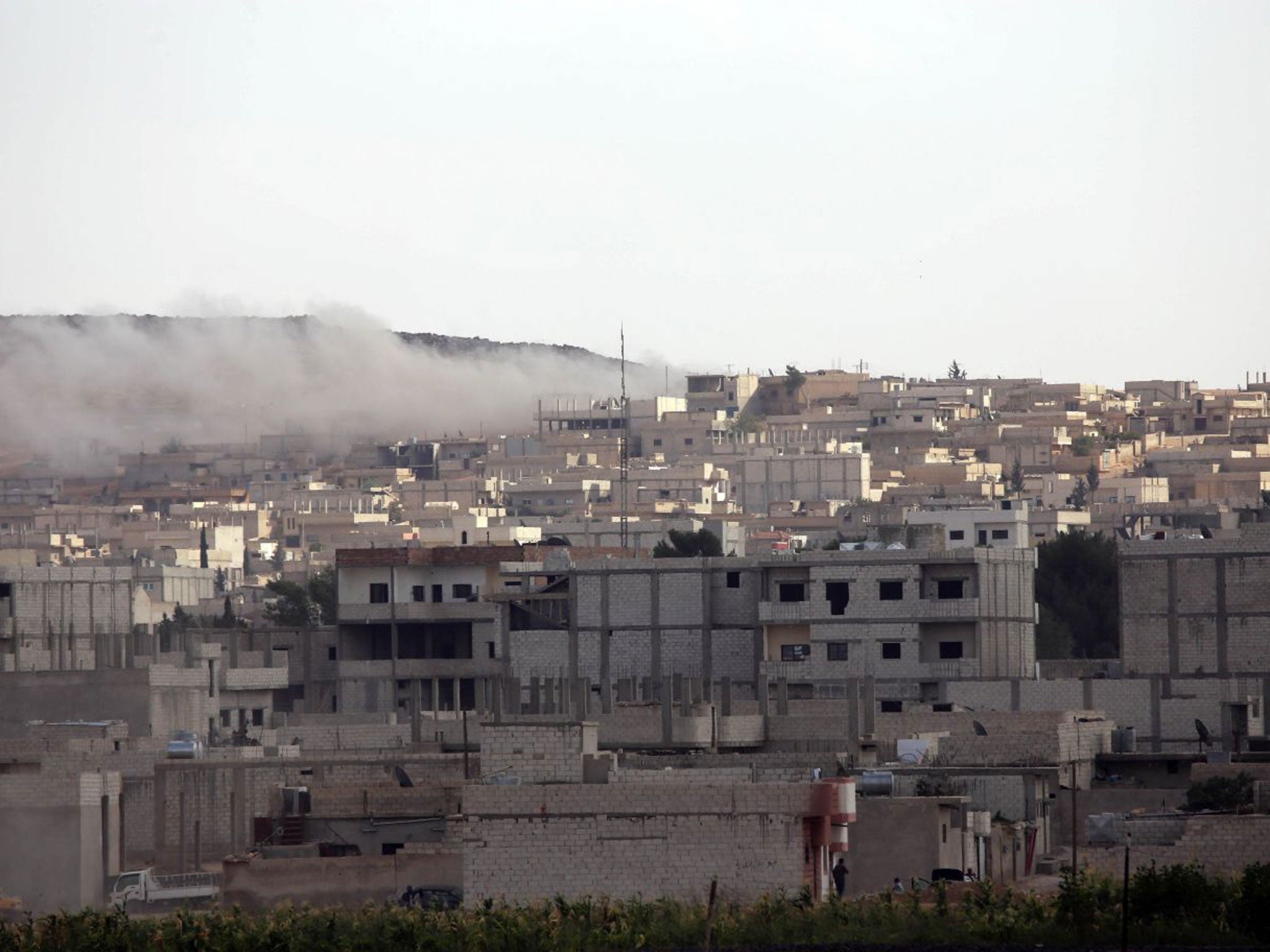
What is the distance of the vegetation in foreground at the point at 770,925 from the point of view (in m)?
25.8

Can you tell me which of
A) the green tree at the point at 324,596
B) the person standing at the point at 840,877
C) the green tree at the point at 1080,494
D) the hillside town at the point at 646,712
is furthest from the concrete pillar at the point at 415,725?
the green tree at the point at 1080,494

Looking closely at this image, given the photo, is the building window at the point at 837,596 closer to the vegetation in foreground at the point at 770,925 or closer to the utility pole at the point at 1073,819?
the utility pole at the point at 1073,819

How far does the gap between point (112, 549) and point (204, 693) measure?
9477 cm

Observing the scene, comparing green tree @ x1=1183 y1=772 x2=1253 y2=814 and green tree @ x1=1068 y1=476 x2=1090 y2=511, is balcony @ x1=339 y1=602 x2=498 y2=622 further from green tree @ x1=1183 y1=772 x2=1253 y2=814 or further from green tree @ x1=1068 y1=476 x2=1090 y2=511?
green tree @ x1=1068 y1=476 x2=1090 y2=511

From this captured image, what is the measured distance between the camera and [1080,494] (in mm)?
134500

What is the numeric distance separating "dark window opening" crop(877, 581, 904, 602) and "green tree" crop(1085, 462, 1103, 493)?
81.1m

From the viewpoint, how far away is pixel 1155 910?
86.6 ft

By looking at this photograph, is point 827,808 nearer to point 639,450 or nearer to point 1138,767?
point 1138,767

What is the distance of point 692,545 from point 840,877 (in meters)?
A: 55.7

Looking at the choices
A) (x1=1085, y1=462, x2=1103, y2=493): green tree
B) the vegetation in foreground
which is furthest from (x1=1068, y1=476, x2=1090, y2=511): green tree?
the vegetation in foreground

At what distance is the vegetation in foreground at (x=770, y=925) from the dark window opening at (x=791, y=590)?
1229 inches

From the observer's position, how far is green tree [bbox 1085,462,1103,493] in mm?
138250

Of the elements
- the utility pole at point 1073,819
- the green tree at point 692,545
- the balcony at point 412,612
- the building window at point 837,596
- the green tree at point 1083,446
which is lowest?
the utility pole at point 1073,819

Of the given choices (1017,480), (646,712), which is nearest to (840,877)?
(646,712)
